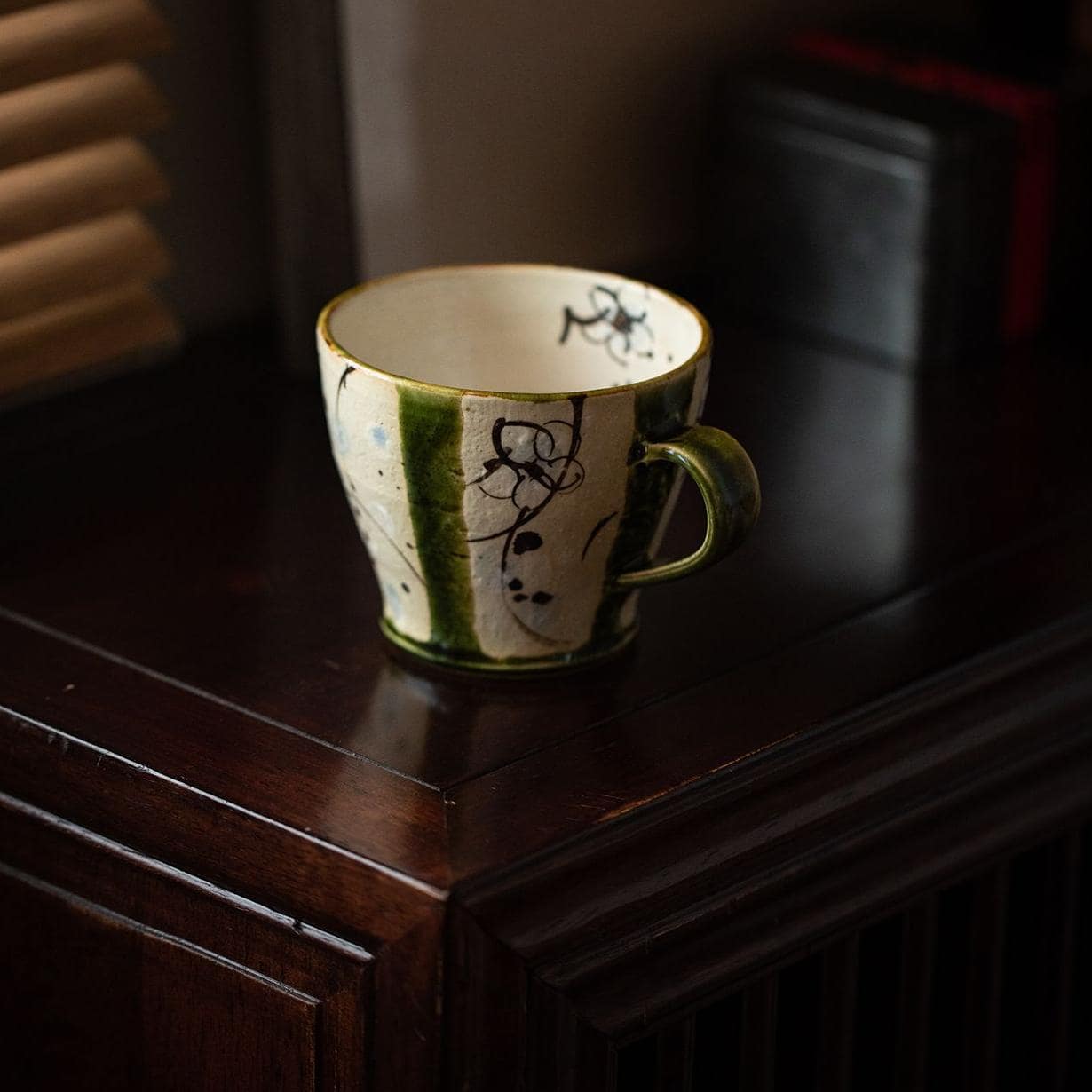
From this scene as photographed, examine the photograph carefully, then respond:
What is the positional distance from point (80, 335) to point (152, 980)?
1.02 feet

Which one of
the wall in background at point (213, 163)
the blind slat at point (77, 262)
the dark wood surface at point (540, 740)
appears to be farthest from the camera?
the wall in background at point (213, 163)

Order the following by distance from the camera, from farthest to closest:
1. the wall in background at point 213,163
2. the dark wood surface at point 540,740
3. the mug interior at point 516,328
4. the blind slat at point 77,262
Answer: the wall in background at point 213,163, the blind slat at point 77,262, the mug interior at point 516,328, the dark wood surface at point 540,740

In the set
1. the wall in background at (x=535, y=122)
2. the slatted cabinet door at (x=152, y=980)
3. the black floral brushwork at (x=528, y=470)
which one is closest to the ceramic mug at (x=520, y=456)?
the black floral brushwork at (x=528, y=470)

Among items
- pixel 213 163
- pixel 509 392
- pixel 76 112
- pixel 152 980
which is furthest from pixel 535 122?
pixel 152 980

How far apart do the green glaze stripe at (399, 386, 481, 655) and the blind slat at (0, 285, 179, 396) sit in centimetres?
26

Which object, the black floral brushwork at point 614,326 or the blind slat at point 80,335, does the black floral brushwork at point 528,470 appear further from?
the blind slat at point 80,335

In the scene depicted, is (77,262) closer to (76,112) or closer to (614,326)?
(76,112)

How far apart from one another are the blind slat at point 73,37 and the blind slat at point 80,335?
99 millimetres

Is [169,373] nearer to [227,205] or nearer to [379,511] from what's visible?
[227,205]

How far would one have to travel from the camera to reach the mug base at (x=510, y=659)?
569 millimetres

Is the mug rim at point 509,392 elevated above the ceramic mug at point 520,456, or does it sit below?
above

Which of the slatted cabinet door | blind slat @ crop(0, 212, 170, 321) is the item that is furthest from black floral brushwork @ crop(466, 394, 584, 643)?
blind slat @ crop(0, 212, 170, 321)

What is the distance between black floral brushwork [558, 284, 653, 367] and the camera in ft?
1.97

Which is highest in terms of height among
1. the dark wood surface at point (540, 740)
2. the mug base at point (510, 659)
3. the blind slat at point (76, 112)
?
the blind slat at point (76, 112)
